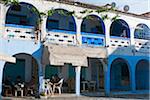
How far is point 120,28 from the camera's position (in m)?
26.7

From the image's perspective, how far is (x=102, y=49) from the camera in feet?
74.5

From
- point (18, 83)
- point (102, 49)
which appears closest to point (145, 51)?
point (102, 49)

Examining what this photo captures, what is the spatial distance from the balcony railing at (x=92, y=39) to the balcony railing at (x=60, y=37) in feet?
2.77

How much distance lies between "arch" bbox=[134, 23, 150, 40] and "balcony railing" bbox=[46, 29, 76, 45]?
699 cm

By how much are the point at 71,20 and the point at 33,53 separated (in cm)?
537

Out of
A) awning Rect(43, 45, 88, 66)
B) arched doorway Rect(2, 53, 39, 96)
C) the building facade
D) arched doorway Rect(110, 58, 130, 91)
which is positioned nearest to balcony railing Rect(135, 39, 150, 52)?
the building facade

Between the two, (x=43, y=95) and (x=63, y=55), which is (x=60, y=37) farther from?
(x=43, y=95)

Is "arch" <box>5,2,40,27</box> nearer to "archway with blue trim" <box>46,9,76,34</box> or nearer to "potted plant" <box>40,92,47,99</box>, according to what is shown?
"archway with blue trim" <box>46,9,76,34</box>

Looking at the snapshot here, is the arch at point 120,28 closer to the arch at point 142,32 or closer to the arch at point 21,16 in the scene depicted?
the arch at point 142,32

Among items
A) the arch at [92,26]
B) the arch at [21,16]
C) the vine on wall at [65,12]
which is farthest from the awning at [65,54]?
the arch at [92,26]

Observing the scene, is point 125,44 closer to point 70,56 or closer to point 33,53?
point 70,56

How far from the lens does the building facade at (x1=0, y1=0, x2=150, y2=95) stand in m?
19.7

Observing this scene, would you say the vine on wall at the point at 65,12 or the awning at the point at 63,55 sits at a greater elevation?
the vine on wall at the point at 65,12

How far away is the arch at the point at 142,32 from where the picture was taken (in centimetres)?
2634
